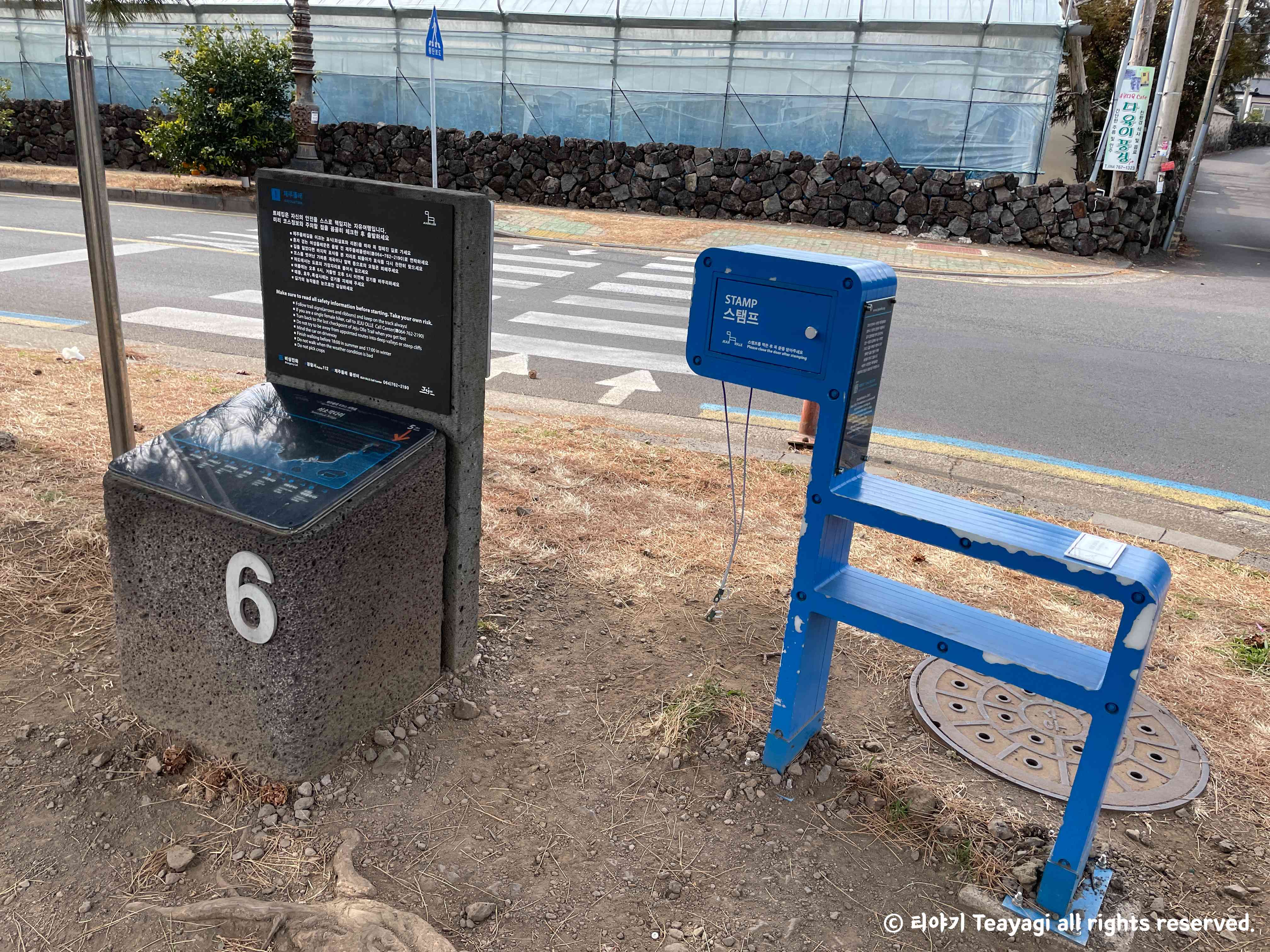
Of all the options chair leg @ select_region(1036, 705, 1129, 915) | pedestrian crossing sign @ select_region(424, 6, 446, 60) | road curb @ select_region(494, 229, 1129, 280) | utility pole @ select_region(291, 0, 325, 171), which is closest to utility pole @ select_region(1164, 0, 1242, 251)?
road curb @ select_region(494, 229, 1129, 280)

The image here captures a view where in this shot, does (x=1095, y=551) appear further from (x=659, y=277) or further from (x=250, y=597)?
(x=659, y=277)

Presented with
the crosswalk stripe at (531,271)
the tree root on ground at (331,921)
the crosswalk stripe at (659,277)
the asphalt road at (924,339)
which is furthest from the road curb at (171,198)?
the tree root on ground at (331,921)

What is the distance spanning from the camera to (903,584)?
2799mm

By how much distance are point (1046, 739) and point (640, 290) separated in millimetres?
8289

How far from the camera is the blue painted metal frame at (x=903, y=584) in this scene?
89.4 inches

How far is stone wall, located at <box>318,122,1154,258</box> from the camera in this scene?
52.3ft

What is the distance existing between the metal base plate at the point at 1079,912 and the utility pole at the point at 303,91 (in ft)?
50.1

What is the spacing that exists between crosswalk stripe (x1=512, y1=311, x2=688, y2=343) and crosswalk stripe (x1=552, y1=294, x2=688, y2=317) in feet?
1.45

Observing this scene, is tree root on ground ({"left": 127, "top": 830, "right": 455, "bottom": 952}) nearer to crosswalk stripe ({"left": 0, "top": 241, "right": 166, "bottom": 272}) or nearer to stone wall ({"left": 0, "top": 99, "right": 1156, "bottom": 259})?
crosswalk stripe ({"left": 0, "top": 241, "right": 166, "bottom": 272})

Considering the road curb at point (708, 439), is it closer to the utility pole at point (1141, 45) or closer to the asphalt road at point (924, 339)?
the asphalt road at point (924, 339)

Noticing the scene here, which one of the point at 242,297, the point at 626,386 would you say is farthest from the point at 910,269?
the point at 242,297

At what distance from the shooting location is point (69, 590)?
3.64 m

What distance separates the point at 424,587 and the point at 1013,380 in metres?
6.31

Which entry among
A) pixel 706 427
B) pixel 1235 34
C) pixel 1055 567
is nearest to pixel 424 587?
pixel 1055 567
